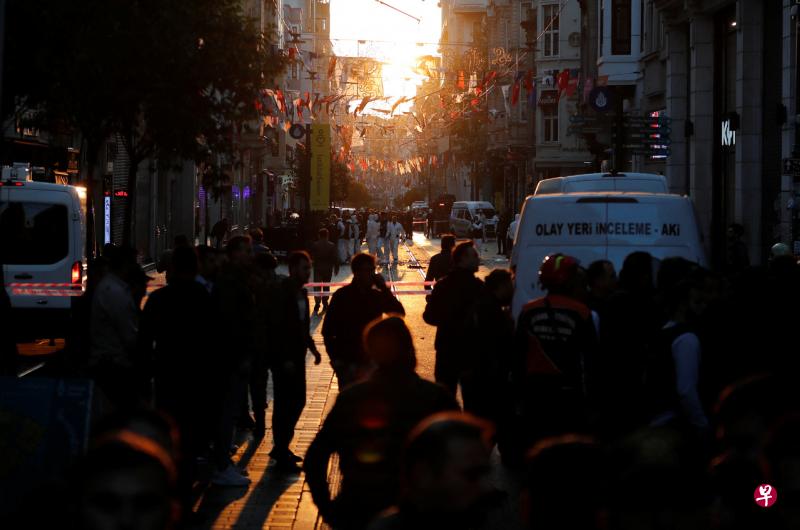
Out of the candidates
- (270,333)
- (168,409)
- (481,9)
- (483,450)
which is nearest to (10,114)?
(270,333)

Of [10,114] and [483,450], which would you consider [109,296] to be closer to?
[483,450]

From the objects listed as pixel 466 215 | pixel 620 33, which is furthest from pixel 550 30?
pixel 620 33

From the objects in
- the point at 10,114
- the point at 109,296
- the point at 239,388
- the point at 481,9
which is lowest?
the point at 239,388

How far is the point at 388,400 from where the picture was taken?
17.2ft

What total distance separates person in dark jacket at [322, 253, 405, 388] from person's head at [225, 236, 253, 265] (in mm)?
1327

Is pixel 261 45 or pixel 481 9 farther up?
pixel 481 9

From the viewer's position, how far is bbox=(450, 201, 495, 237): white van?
66.1 meters

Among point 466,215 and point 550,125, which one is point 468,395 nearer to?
point 550,125

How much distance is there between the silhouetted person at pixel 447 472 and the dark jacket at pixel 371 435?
1.60 meters

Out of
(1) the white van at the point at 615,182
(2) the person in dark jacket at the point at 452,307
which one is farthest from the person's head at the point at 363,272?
(1) the white van at the point at 615,182

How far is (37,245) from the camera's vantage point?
18.4 meters

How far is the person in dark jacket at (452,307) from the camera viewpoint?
33.4 feet

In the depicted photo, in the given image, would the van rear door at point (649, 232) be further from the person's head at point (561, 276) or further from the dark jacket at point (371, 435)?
the dark jacket at point (371, 435)

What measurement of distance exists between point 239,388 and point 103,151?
1034 inches
